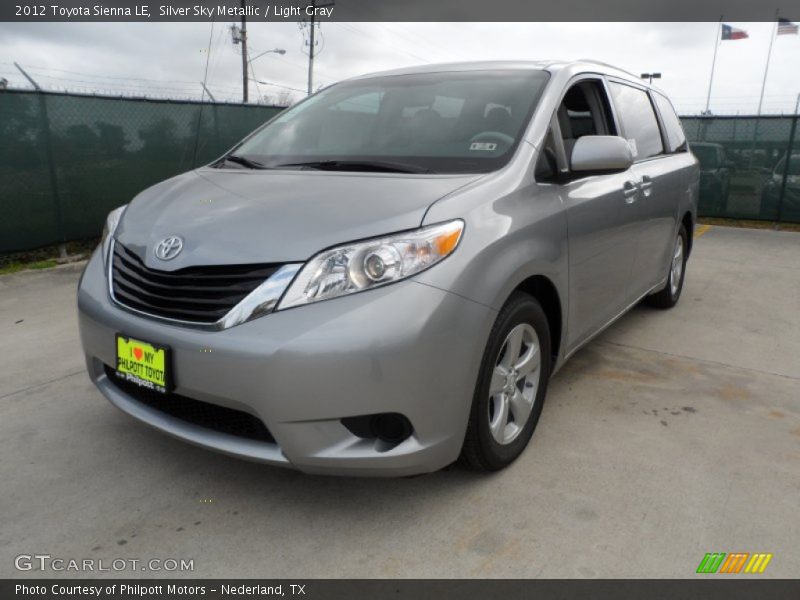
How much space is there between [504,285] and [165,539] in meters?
1.45

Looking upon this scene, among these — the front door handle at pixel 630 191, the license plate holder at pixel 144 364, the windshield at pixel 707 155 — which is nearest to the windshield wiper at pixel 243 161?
the license plate holder at pixel 144 364

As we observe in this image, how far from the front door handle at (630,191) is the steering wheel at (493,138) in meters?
1.04

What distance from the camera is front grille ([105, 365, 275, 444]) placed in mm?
2102

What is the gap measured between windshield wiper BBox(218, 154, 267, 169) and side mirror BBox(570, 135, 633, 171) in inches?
55.6

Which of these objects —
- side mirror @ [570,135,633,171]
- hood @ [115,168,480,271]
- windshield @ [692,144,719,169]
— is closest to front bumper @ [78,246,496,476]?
hood @ [115,168,480,271]

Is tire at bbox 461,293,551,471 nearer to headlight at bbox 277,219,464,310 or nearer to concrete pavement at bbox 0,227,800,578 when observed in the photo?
concrete pavement at bbox 0,227,800,578

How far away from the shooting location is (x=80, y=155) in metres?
6.59

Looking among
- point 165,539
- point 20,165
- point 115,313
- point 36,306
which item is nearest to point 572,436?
Result: point 165,539

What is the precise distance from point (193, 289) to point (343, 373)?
62cm

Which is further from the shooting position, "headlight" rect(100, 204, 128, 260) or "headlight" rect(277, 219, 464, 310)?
"headlight" rect(100, 204, 128, 260)

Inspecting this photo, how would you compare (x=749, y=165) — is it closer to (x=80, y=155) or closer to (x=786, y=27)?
(x=80, y=155)

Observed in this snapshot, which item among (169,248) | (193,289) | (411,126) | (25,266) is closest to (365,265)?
(193,289)

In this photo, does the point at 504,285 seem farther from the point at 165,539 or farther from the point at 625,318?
the point at 625,318

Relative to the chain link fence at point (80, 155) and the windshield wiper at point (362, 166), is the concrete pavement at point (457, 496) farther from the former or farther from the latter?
the chain link fence at point (80, 155)
